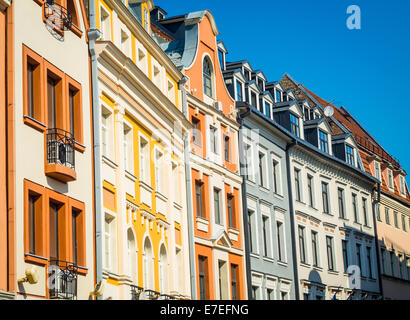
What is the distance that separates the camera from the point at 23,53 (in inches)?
838

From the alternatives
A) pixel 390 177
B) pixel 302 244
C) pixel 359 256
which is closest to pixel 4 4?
pixel 302 244

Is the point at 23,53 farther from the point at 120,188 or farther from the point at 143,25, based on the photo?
the point at 143,25

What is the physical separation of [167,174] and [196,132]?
478cm

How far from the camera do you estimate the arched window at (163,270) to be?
102 ft

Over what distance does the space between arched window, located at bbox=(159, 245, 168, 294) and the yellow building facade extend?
0.11ft

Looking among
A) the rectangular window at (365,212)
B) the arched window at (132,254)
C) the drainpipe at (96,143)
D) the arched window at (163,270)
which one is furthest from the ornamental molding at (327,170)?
the drainpipe at (96,143)

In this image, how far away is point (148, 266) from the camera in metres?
29.6

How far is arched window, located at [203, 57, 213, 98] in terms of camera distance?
128 ft

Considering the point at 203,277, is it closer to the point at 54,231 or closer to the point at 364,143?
the point at 54,231

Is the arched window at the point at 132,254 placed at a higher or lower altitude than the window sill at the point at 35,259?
higher

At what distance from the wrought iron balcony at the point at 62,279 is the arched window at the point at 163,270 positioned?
8459 mm

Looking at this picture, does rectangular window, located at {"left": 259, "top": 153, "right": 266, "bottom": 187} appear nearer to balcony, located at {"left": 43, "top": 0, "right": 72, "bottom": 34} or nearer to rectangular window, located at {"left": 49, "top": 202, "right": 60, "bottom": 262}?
balcony, located at {"left": 43, "top": 0, "right": 72, "bottom": 34}

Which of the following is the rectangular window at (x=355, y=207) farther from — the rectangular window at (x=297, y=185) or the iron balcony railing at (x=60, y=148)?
Answer: the iron balcony railing at (x=60, y=148)
